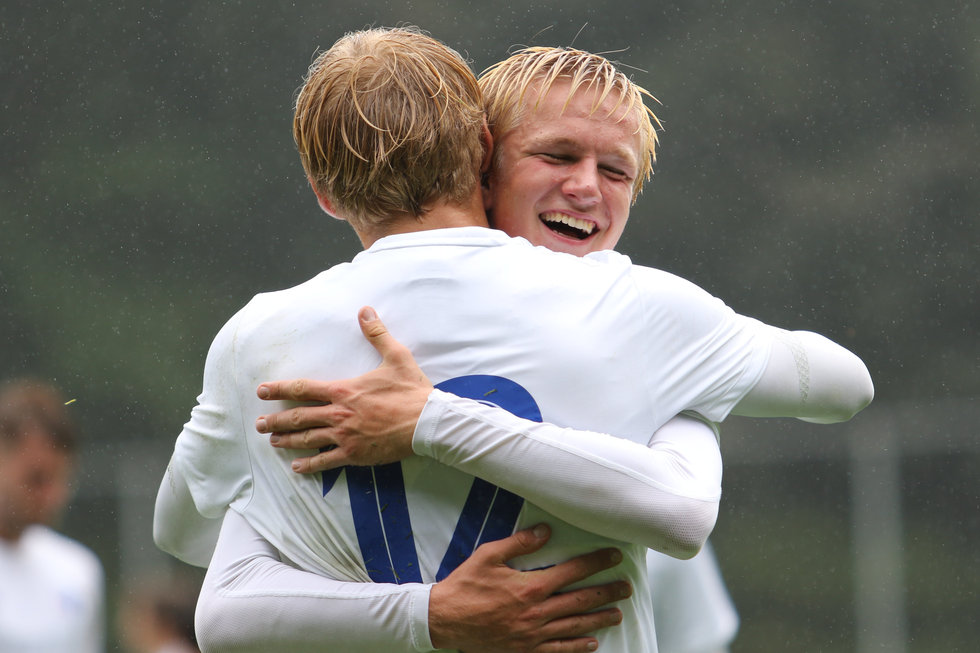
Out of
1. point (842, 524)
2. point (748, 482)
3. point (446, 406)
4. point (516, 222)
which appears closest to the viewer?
point (446, 406)

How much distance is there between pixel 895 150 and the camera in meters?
16.4

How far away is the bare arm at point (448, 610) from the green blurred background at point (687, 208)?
10917mm

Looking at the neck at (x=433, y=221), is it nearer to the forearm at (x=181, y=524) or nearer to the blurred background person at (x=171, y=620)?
the forearm at (x=181, y=524)

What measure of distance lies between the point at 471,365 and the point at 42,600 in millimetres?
4833

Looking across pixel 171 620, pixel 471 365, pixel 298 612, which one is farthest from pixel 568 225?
pixel 171 620

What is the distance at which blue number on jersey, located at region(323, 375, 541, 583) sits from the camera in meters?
1.69

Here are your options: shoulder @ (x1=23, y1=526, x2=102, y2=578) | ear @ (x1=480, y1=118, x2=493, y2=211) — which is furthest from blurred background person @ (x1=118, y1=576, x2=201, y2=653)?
ear @ (x1=480, y1=118, x2=493, y2=211)

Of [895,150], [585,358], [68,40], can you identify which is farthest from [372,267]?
[68,40]

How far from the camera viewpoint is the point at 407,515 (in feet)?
5.54

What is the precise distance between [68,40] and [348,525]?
1806 centimetres

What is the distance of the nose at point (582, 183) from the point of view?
219cm

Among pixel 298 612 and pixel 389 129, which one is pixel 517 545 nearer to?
pixel 298 612

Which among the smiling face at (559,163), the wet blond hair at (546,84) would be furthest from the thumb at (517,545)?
the wet blond hair at (546,84)

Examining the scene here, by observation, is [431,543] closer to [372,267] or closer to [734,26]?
[372,267]
